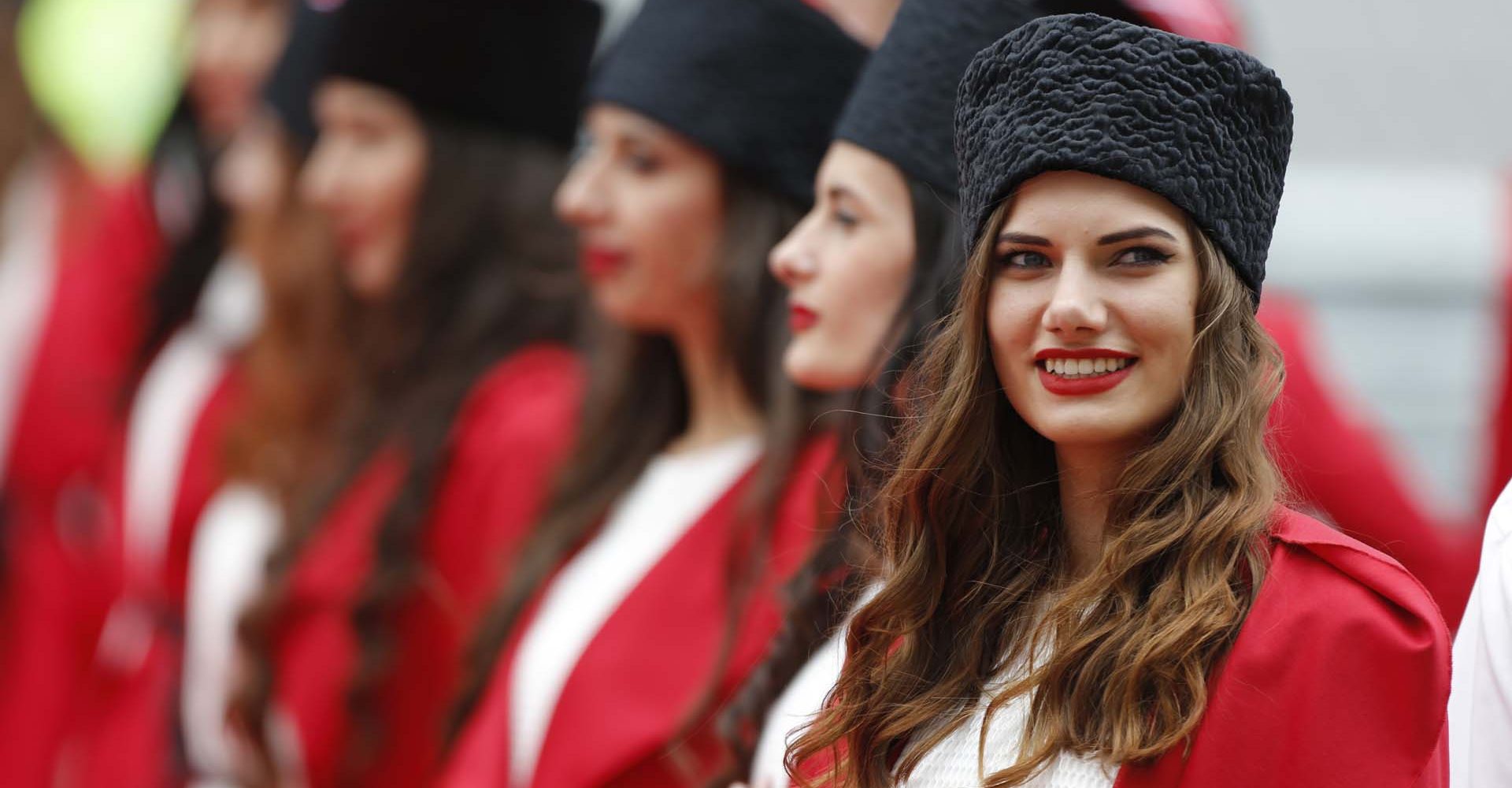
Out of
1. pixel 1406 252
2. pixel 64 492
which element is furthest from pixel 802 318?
pixel 1406 252

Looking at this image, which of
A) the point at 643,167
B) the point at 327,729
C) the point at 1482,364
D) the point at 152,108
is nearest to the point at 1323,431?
the point at 643,167

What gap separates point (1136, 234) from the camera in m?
1.95

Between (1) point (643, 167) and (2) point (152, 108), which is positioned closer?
(1) point (643, 167)

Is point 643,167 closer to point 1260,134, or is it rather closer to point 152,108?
point 1260,134

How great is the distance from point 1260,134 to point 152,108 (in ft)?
14.8

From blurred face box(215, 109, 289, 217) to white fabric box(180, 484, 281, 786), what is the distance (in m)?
0.66

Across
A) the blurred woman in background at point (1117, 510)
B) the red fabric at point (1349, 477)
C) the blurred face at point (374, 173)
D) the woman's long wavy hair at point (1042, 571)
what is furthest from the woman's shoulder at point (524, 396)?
the blurred woman in background at point (1117, 510)

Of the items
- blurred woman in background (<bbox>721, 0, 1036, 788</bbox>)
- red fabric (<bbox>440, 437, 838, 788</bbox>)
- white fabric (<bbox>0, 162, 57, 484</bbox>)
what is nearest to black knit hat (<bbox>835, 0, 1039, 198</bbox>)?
blurred woman in background (<bbox>721, 0, 1036, 788</bbox>)

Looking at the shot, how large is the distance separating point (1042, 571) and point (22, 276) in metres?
4.06

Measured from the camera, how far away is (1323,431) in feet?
10.4

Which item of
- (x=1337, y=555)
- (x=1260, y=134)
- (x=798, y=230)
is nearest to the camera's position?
(x=1337, y=555)

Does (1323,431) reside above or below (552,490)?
above

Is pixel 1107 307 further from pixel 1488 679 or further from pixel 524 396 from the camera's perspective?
pixel 524 396

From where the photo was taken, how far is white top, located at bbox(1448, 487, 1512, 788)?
204 cm
